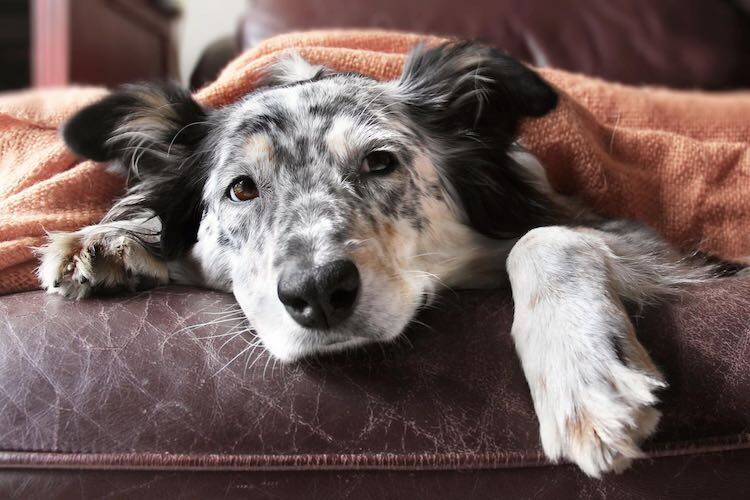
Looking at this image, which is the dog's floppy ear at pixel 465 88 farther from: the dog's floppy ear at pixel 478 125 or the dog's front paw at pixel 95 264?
the dog's front paw at pixel 95 264

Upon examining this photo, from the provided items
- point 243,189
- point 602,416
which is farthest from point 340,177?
point 602,416

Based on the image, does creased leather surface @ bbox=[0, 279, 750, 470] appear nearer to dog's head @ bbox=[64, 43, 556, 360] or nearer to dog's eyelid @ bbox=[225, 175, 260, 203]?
dog's head @ bbox=[64, 43, 556, 360]

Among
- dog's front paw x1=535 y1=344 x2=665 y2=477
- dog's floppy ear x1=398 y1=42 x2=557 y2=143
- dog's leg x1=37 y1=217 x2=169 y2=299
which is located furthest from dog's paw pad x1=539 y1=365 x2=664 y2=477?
dog's leg x1=37 y1=217 x2=169 y2=299

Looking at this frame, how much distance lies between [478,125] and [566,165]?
10.6 inches

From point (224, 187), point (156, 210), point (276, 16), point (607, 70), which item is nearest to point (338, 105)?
point (224, 187)

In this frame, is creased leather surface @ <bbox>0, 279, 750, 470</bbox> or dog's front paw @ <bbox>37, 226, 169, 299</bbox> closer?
creased leather surface @ <bbox>0, 279, 750, 470</bbox>

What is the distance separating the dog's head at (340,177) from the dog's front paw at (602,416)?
316 millimetres

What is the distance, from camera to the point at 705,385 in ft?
3.13

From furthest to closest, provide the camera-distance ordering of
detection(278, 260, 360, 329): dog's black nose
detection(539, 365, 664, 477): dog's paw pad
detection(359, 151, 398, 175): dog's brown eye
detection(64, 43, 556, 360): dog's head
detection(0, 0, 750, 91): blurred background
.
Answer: detection(0, 0, 750, 91): blurred background < detection(359, 151, 398, 175): dog's brown eye < detection(64, 43, 556, 360): dog's head < detection(278, 260, 360, 329): dog's black nose < detection(539, 365, 664, 477): dog's paw pad

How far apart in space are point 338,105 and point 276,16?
1645mm

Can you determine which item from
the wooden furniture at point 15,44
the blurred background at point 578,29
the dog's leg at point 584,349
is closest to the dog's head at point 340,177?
the dog's leg at point 584,349

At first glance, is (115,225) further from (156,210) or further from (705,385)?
(705,385)

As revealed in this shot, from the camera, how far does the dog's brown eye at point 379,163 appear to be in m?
1.40

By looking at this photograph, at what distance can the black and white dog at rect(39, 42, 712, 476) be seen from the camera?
945 mm
